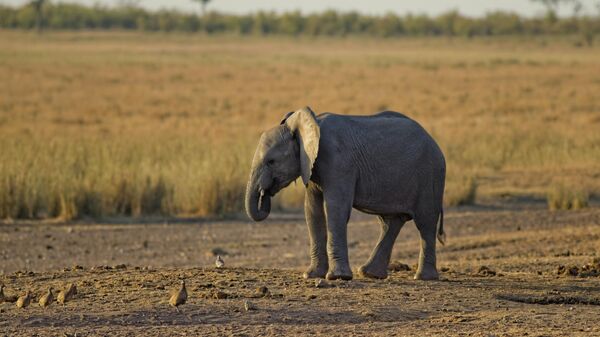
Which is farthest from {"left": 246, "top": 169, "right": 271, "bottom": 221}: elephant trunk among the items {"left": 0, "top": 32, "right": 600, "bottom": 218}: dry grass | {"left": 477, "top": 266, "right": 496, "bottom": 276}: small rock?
{"left": 0, "top": 32, "right": 600, "bottom": 218}: dry grass

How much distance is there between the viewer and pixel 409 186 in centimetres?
997

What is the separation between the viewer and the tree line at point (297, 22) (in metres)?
109

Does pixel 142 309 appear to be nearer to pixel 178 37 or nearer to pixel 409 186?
pixel 409 186

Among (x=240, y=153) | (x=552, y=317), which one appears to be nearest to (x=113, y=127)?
(x=240, y=153)

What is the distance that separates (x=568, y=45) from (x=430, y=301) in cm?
8472

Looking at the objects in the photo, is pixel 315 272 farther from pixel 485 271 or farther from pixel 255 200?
pixel 485 271

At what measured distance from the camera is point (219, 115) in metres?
35.9

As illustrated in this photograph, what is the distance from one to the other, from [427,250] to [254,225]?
650 centimetres

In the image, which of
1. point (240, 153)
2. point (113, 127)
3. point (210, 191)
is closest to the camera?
point (210, 191)

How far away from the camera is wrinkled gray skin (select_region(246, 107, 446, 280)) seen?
960 centimetres

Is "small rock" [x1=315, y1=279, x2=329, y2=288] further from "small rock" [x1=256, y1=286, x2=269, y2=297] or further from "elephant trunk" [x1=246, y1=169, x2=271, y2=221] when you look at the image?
"elephant trunk" [x1=246, y1=169, x2=271, y2=221]

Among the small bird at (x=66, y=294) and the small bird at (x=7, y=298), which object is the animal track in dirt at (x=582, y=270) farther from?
the small bird at (x=7, y=298)

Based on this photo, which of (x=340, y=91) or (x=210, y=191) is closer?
(x=210, y=191)

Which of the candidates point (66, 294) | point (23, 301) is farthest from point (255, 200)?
point (23, 301)
